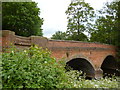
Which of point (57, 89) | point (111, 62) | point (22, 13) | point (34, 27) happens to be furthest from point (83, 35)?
point (57, 89)

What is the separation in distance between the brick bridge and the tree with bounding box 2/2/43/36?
5.50 meters

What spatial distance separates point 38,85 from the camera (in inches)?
107

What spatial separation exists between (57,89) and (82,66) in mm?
9492

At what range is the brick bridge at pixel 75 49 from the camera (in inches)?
228

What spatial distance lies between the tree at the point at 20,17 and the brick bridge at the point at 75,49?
18.0ft

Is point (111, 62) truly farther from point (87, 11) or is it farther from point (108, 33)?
point (87, 11)

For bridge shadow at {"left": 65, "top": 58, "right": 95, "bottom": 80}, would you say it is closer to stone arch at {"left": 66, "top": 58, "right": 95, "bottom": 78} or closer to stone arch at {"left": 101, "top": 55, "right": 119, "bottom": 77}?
stone arch at {"left": 66, "top": 58, "right": 95, "bottom": 78}

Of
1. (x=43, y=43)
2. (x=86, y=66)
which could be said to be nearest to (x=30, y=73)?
(x=43, y=43)

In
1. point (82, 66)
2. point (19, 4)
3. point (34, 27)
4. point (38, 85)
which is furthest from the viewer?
point (34, 27)

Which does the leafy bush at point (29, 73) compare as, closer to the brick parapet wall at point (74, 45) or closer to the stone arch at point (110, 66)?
the brick parapet wall at point (74, 45)

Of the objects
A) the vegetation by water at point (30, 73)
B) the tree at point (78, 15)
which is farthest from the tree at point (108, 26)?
the vegetation by water at point (30, 73)

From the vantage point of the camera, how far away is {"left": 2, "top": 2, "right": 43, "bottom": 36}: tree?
13.0m

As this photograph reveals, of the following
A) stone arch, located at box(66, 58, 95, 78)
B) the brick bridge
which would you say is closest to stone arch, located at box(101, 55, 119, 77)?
the brick bridge

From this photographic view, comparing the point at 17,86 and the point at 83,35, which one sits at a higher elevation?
the point at 83,35
